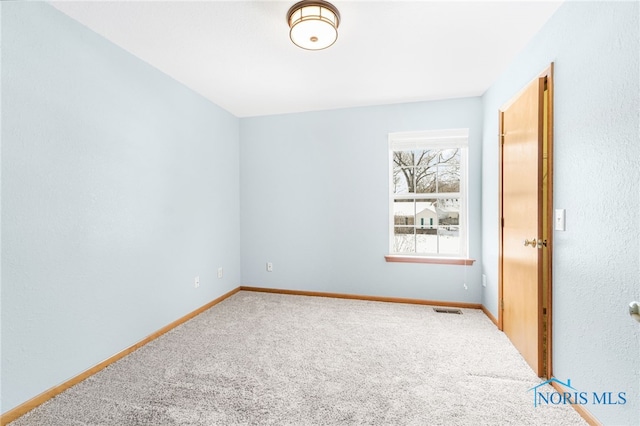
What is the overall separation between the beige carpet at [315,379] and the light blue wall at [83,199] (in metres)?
0.31

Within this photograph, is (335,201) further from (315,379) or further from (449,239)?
(315,379)

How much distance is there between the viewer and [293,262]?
384cm

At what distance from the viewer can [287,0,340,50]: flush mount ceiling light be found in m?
1.72

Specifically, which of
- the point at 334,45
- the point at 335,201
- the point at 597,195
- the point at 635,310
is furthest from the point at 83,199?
the point at 597,195

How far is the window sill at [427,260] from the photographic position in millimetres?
3295

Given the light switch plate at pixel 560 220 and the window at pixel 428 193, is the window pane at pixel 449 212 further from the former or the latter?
the light switch plate at pixel 560 220

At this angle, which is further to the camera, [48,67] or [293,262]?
[293,262]

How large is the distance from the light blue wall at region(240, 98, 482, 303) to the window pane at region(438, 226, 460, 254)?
0.61 feet

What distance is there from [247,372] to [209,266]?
5.39 ft

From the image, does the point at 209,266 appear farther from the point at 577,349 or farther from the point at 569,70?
the point at 569,70

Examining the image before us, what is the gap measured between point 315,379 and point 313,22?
2335 mm

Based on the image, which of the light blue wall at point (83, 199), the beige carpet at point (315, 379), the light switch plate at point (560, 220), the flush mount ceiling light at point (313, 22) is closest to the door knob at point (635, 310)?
the light switch plate at point (560, 220)

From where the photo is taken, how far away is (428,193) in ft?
11.5

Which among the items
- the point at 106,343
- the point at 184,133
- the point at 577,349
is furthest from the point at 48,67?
the point at 577,349
